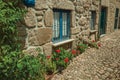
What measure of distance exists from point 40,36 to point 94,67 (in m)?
1.77

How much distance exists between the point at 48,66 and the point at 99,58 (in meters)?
2.04

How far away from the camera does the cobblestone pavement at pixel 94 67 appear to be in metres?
3.78

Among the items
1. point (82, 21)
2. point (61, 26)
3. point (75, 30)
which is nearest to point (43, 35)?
point (61, 26)

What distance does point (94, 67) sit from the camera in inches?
172

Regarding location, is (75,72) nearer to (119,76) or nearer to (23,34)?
(119,76)

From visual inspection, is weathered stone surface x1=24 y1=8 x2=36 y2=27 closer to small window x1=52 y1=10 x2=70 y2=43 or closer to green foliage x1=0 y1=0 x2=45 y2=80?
green foliage x1=0 y1=0 x2=45 y2=80

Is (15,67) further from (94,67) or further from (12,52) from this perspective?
(94,67)

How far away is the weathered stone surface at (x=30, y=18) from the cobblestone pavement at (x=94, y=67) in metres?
1.36

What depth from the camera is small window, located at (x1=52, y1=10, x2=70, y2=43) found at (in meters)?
4.64

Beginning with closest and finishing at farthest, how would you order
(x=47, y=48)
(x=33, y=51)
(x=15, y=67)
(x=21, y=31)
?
1. (x=15, y=67)
2. (x=21, y=31)
3. (x=33, y=51)
4. (x=47, y=48)

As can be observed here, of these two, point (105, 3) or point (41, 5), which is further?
point (105, 3)

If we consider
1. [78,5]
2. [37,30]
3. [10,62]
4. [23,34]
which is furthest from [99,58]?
[10,62]

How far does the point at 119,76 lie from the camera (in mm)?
3752

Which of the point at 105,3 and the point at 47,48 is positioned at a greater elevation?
the point at 105,3
